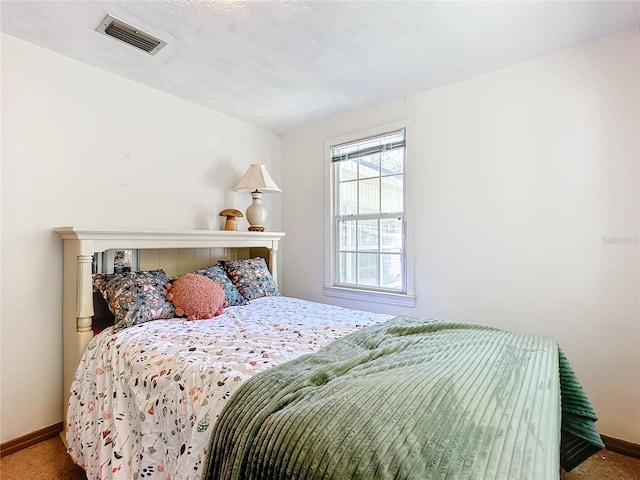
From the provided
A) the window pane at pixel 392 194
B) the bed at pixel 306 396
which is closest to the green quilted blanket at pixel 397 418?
the bed at pixel 306 396

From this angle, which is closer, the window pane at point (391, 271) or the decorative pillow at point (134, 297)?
the decorative pillow at point (134, 297)

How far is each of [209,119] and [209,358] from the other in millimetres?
2272

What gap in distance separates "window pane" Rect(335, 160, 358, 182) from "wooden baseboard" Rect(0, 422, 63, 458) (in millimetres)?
2820

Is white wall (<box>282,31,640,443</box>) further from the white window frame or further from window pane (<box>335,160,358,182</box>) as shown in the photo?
window pane (<box>335,160,358,182</box>)

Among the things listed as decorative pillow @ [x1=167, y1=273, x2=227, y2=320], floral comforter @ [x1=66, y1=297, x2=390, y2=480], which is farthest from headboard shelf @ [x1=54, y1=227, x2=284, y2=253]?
floral comforter @ [x1=66, y1=297, x2=390, y2=480]

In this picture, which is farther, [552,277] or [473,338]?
[552,277]

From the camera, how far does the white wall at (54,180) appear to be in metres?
1.88

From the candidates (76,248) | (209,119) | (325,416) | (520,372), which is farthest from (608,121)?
(76,248)

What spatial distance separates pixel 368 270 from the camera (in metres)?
2.99

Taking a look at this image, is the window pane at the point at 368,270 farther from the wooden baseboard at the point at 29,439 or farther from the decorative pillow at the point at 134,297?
the wooden baseboard at the point at 29,439

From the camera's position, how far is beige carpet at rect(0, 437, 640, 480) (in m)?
1.69

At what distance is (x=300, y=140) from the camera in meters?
3.42

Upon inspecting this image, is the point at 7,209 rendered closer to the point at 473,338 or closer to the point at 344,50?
the point at 344,50

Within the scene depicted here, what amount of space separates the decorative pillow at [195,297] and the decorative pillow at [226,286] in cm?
14
